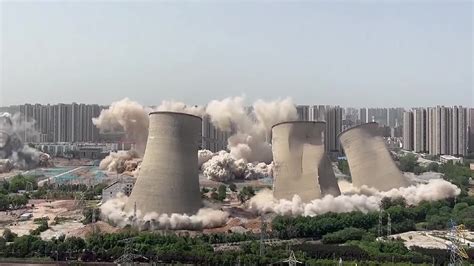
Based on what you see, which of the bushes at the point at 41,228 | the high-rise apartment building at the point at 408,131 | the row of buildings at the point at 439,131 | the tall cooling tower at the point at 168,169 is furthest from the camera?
the high-rise apartment building at the point at 408,131

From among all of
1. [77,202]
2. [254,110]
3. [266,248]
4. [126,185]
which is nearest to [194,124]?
[266,248]

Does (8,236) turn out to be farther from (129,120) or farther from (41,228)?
(129,120)

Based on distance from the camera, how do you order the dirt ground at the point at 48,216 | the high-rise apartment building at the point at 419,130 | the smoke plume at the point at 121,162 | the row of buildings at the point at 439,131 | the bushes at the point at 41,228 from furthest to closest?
1. the high-rise apartment building at the point at 419,130
2. the row of buildings at the point at 439,131
3. the smoke plume at the point at 121,162
4. the dirt ground at the point at 48,216
5. the bushes at the point at 41,228

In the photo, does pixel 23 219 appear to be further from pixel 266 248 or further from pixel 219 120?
pixel 219 120

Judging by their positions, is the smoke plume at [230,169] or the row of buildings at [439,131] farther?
the row of buildings at [439,131]

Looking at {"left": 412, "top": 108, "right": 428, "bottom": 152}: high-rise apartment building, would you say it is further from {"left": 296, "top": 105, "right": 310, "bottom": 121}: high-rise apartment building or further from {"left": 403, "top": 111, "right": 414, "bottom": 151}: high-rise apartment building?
{"left": 296, "top": 105, "right": 310, "bottom": 121}: high-rise apartment building

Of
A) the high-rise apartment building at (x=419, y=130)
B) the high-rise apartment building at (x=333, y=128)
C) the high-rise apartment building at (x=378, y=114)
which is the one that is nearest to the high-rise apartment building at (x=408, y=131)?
the high-rise apartment building at (x=419, y=130)

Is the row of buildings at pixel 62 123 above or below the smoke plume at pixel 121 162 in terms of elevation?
above

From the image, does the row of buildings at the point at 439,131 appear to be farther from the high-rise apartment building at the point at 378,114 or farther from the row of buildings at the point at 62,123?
the high-rise apartment building at the point at 378,114

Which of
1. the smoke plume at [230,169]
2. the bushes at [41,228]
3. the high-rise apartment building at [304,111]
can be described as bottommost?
the bushes at [41,228]
